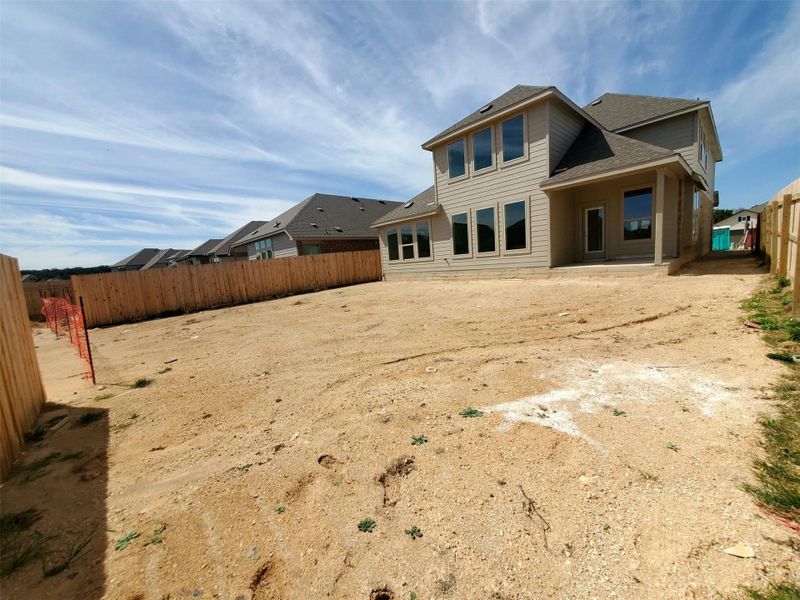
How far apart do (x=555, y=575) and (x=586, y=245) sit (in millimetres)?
12458

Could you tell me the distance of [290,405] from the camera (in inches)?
131

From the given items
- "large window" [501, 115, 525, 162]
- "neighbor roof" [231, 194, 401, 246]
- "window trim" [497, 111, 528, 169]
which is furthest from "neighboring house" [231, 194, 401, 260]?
"large window" [501, 115, 525, 162]

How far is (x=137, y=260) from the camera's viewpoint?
46625 mm

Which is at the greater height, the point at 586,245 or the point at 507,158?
the point at 507,158

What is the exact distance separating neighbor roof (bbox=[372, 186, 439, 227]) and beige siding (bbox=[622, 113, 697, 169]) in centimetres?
791

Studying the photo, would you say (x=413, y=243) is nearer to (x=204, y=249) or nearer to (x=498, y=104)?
(x=498, y=104)

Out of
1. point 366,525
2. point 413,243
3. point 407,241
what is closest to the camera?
point 366,525

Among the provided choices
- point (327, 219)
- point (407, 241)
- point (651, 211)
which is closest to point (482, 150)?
point (407, 241)

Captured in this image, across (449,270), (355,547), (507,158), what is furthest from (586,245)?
(355,547)

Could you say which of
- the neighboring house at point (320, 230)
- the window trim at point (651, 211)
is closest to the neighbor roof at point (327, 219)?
the neighboring house at point (320, 230)

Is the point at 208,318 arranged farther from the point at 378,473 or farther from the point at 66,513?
the point at 378,473

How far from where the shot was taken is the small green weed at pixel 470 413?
2.75 m

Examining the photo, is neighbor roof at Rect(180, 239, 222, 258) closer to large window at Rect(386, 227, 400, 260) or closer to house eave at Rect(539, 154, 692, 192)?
large window at Rect(386, 227, 400, 260)

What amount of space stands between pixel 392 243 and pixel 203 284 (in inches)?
333
